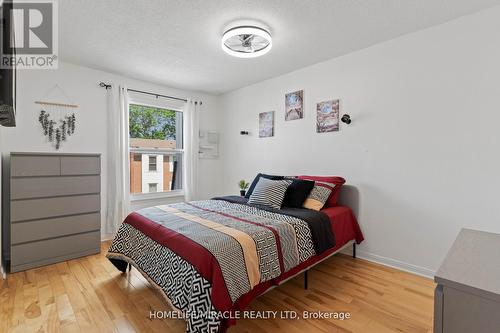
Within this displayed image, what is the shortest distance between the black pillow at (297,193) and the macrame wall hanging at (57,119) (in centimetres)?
284

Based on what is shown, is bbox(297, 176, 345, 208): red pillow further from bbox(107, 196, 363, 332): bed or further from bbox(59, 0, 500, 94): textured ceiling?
bbox(59, 0, 500, 94): textured ceiling

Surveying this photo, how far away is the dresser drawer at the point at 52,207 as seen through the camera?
2451 millimetres

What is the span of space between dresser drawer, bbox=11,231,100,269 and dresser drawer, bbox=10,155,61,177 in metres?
0.73

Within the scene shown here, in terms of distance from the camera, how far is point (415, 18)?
84.7 inches

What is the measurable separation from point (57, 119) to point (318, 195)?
328 centimetres

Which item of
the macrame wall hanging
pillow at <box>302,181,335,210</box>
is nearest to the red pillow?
pillow at <box>302,181,335,210</box>

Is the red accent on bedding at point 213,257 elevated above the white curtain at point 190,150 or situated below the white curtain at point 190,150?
below

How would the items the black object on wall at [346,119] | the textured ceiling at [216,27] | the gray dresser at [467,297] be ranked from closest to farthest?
→ 1. the gray dresser at [467,297]
2. the textured ceiling at [216,27]
3. the black object on wall at [346,119]

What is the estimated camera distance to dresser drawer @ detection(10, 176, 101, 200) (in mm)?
2439

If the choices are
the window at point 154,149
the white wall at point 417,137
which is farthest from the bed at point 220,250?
the window at point 154,149

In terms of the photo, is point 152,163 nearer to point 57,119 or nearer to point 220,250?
point 57,119

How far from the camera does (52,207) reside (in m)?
2.63

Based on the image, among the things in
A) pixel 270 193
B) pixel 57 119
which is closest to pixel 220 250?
pixel 270 193

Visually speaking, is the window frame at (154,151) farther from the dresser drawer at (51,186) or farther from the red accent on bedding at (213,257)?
the red accent on bedding at (213,257)
